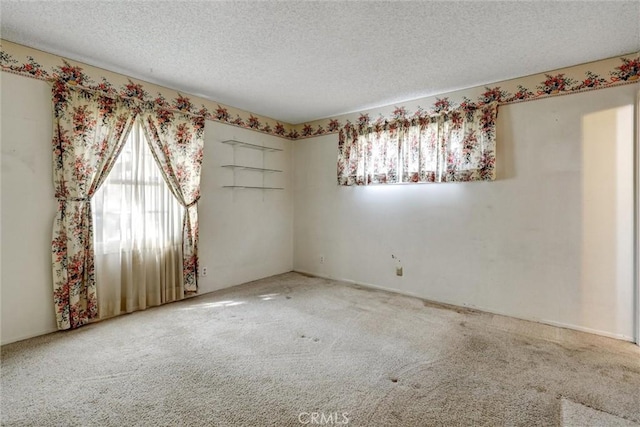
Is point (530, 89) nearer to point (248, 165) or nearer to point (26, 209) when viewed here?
point (248, 165)

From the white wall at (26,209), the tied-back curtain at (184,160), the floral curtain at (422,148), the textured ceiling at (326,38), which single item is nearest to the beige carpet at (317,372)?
the white wall at (26,209)

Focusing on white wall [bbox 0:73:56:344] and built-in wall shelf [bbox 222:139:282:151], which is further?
built-in wall shelf [bbox 222:139:282:151]

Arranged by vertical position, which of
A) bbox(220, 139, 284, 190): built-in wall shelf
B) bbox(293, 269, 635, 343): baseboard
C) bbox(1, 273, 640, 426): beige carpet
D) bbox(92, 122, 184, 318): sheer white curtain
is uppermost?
bbox(220, 139, 284, 190): built-in wall shelf

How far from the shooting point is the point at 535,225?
3.08m

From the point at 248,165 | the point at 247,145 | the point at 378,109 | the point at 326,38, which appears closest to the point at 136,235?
the point at 248,165

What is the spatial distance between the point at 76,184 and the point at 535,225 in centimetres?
449

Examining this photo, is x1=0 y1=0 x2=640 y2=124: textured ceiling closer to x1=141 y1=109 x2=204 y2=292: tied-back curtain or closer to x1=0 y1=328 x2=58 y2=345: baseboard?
x1=141 y1=109 x2=204 y2=292: tied-back curtain

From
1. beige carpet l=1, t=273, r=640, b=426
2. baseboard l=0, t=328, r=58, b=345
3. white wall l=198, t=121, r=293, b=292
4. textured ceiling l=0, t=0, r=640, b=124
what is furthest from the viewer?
white wall l=198, t=121, r=293, b=292

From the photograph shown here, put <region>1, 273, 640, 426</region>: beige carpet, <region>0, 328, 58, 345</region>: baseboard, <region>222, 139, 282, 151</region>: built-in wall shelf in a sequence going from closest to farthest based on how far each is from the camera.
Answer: <region>1, 273, 640, 426</region>: beige carpet < <region>0, 328, 58, 345</region>: baseboard < <region>222, 139, 282, 151</region>: built-in wall shelf

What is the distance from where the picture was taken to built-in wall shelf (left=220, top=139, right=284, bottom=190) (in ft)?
14.0

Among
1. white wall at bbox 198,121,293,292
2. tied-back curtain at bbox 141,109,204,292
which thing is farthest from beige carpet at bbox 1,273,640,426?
white wall at bbox 198,121,293,292

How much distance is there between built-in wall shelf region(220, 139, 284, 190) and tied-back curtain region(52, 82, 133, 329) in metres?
1.45

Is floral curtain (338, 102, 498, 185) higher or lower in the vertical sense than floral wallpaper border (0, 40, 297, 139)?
lower

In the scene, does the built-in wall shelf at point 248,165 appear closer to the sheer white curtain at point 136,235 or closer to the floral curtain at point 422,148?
the sheer white curtain at point 136,235
